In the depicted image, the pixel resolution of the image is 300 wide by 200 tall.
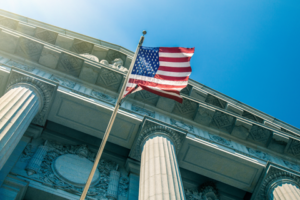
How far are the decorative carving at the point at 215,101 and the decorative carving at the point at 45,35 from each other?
36.2ft

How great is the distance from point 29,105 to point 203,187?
965 centimetres

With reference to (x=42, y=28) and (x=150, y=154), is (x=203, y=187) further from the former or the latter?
(x=42, y=28)

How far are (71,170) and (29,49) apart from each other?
743cm

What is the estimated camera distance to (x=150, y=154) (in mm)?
11141

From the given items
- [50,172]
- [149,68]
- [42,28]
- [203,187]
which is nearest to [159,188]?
[149,68]

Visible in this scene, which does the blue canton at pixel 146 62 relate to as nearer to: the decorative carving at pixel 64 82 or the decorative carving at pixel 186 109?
the decorative carving at pixel 64 82

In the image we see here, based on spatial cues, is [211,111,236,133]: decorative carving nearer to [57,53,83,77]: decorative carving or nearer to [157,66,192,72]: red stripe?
[157,66,192,72]: red stripe

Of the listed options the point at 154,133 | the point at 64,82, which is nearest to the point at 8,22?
the point at 64,82

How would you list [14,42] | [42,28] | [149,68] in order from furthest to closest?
[42,28]
[14,42]
[149,68]

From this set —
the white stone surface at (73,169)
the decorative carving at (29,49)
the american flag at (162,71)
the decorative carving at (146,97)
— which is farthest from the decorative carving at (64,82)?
the american flag at (162,71)

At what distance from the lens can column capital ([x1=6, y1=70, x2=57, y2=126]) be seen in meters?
12.3

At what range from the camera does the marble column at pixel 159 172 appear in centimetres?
891

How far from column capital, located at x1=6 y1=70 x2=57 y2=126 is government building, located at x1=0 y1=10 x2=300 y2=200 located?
1.8 inches

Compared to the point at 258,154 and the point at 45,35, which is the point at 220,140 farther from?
the point at 45,35
